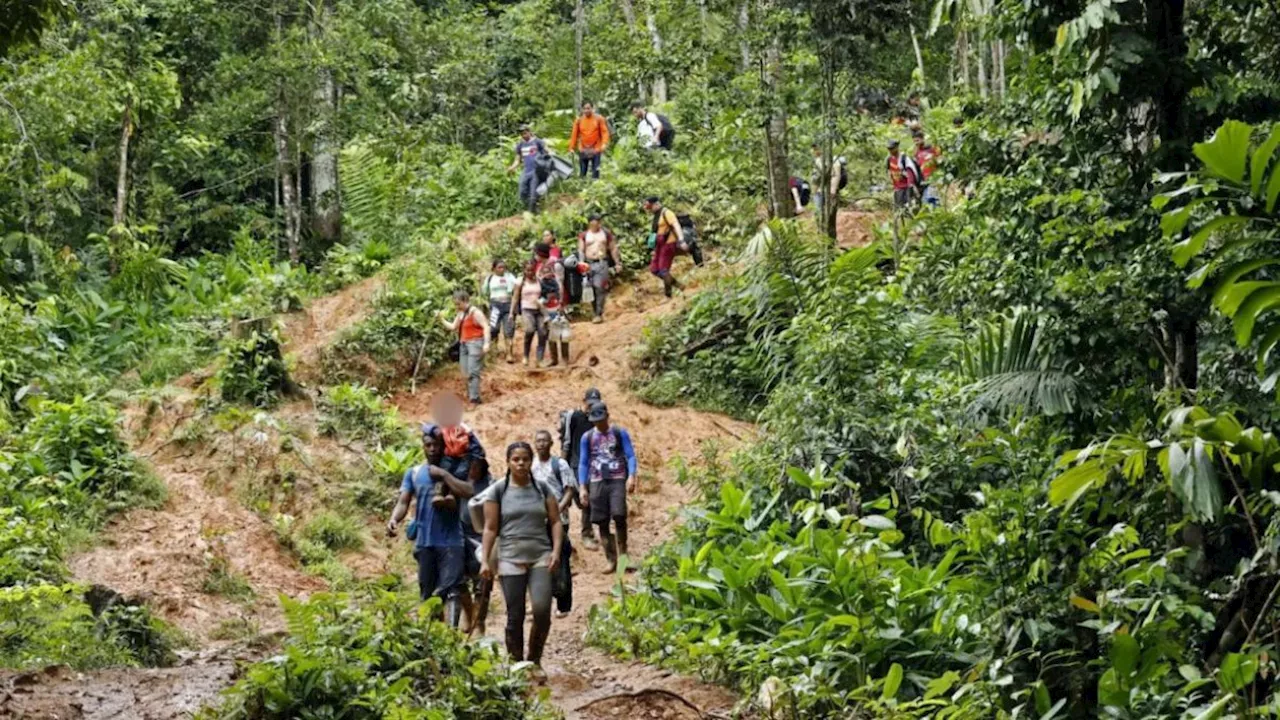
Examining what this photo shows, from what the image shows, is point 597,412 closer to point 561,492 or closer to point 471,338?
point 561,492

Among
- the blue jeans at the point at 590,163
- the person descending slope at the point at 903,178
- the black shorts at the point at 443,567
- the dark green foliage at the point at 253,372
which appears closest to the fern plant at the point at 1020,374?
the black shorts at the point at 443,567

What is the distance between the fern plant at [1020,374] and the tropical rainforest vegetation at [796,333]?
0.03 m

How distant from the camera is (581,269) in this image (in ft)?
70.1

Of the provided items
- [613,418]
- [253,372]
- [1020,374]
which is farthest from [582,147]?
[1020,374]

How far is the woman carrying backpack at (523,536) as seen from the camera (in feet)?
31.0

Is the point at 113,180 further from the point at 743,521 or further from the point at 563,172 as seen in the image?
the point at 743,521

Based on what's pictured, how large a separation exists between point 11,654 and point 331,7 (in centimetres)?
1687

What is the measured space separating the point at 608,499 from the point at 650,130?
13.0 m

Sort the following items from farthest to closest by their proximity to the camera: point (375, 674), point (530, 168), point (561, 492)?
1. point (530, 168)
2. point (561, 492)
3. point (375, 674)

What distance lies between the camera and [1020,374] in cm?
927

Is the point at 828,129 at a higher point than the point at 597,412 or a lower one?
higher

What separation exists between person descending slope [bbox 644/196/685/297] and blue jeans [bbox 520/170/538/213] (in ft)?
11.0

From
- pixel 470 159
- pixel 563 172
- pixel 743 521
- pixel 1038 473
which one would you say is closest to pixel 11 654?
pixel 743 521

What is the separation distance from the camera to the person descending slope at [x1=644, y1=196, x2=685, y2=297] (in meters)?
20.9
